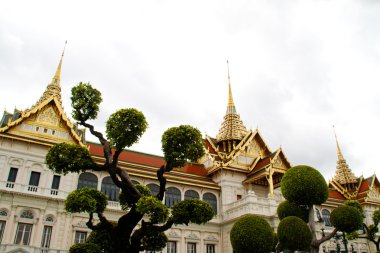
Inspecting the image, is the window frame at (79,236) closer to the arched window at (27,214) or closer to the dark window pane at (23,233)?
the dark window pane at (23,233)

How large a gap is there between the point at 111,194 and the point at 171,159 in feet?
50.4

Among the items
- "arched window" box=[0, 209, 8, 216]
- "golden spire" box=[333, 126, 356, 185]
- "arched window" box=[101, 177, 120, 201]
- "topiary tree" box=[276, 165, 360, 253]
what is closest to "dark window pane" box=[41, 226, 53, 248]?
"arched window" box=[0, 209, 8, 216]

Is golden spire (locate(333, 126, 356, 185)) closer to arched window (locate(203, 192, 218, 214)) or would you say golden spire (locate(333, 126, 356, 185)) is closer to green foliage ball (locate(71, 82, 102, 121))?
arched window (locate(203, 192, 218, 214))

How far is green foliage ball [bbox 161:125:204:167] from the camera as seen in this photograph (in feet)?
46.2

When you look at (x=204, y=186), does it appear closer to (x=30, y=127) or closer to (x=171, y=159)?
(x=30, y=127)

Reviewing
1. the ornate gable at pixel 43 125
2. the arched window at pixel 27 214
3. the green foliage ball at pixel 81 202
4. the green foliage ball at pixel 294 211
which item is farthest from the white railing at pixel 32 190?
the green foliage ball at pixel 294 211

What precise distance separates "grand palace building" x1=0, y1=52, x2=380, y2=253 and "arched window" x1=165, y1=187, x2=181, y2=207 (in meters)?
0.09

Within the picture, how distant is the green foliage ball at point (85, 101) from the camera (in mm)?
14352

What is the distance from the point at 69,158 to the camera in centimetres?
1350

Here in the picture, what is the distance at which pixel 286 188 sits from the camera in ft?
60.7

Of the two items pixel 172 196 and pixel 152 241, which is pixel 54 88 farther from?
pixel 152 241

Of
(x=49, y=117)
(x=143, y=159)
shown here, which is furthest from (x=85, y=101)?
(x=143, y=159)

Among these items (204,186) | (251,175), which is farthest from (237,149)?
(204,186)

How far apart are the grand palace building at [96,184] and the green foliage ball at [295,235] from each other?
5320 mm
